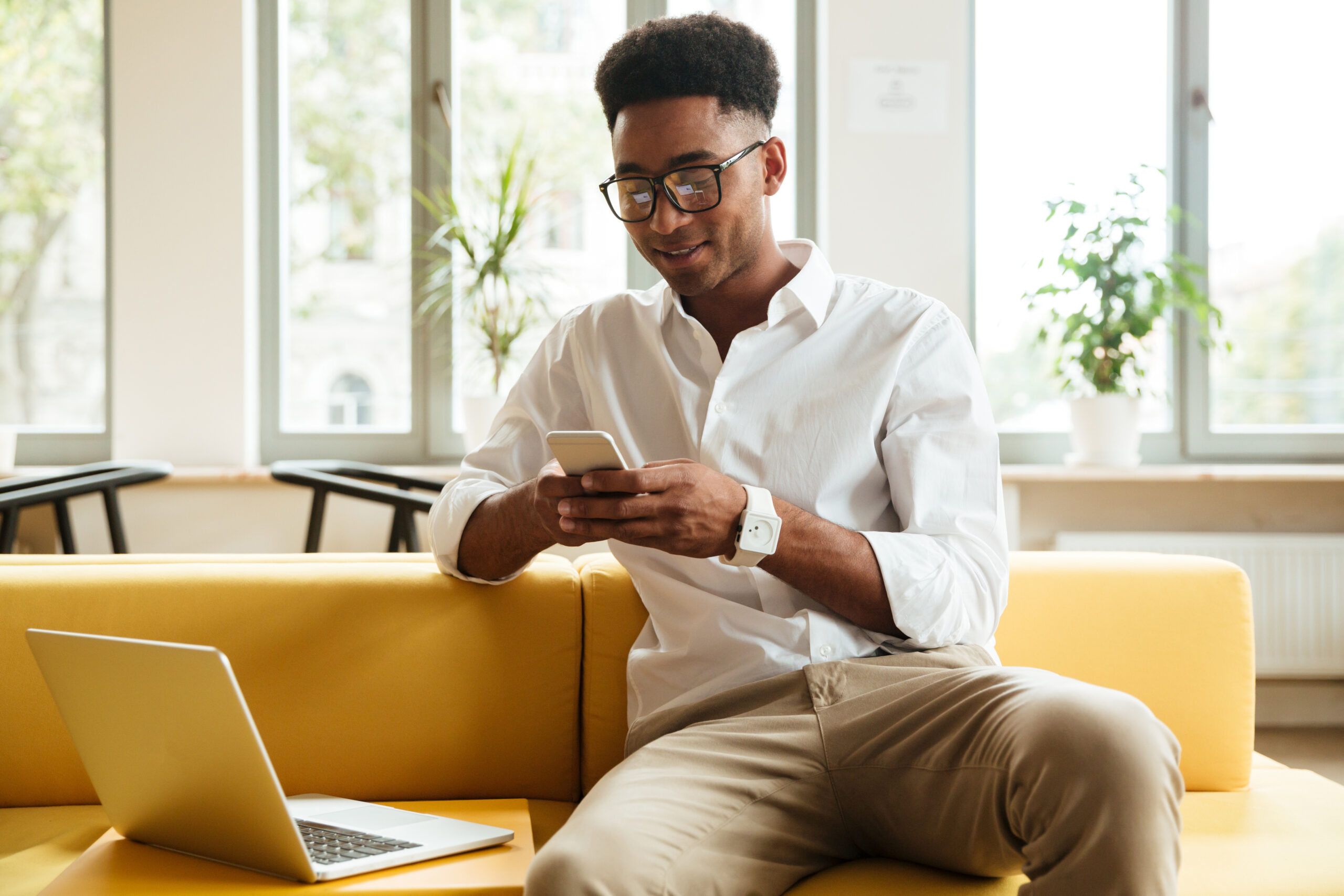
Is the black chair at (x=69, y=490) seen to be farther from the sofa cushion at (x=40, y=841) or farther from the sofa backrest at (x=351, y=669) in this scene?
the sofa cushion at (x=40, y=841)

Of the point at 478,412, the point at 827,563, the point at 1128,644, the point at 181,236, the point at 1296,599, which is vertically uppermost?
the point at 181,236

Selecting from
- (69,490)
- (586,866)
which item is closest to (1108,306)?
(586,866)

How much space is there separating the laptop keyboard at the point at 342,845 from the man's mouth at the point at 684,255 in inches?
32.0

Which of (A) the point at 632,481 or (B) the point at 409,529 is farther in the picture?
(B) the point at 409,529

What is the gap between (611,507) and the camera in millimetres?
1170

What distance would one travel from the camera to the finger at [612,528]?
1.16 m

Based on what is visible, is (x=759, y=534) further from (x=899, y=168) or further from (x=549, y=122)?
(x=549, y=122)

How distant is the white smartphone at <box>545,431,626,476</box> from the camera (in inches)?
43.9

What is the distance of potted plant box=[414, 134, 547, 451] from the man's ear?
172 cm

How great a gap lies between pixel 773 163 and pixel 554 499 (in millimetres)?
635

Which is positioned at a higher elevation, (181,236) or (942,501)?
(181,236)

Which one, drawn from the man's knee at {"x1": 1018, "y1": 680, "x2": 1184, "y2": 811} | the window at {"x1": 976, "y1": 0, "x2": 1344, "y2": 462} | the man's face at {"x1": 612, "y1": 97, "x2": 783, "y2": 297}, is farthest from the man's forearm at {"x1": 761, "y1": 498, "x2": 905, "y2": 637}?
the window at {"x1": 976, "y1": 0, "x2": 1344, "y2": 462}

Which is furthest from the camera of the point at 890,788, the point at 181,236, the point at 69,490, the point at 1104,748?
the point at 181,236

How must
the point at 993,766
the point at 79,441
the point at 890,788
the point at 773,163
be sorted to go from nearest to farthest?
the point at 993,766, the point at 890,788, the point at 773,163, the point at 79,441
